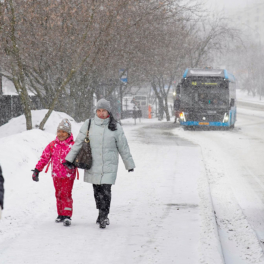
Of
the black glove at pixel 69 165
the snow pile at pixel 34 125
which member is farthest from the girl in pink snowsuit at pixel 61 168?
the snow pile at pixel 34 125

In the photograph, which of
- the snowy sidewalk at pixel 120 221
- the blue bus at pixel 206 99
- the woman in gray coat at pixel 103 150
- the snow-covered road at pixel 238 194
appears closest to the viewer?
the snowy sidewalk at pixel 120 221

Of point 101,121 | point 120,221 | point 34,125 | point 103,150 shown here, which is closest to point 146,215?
point 120,221

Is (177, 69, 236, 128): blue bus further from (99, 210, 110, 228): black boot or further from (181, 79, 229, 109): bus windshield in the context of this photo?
(99, 210, 110, 228): black boot

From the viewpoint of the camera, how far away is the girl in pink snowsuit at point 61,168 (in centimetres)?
655

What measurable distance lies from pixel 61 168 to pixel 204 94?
2020 cm

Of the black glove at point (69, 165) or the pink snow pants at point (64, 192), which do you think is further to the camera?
the pink snow pants at point (64, 192)

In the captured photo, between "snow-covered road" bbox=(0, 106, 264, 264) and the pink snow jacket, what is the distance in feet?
2.22

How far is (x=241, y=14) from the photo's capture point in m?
179

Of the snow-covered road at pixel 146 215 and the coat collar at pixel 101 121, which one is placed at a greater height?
the coat collar at pixel 101 121

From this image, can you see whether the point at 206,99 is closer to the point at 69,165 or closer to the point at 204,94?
the point at 204,94

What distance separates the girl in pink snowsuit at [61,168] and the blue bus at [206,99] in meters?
19.7

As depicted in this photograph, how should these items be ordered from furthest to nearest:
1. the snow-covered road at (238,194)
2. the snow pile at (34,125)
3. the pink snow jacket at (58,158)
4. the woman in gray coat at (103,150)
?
the snow pile at (34,125) < the pink snow jacket at (58,158) < the woman in gray coat at (103,150) < the snow-covered road at (238,194)

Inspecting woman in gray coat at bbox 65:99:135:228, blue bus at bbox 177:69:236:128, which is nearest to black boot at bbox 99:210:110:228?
woman in gray coat at bbox 65:99:135:228

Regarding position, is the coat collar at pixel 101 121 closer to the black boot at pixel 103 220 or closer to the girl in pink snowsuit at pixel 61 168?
the girl in pink snowsuit at pixel 61 168
